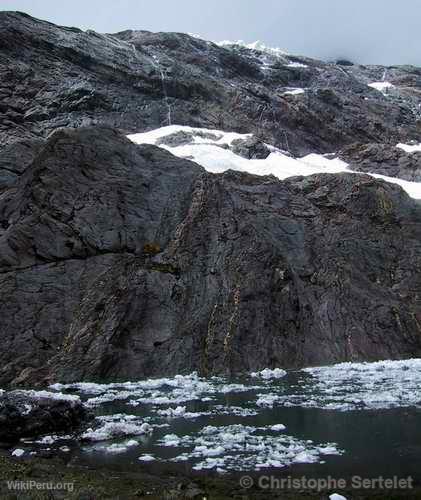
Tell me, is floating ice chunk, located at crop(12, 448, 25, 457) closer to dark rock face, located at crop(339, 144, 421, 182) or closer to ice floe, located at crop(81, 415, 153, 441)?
ice floe, located at crop(81, 415, 153, 441)

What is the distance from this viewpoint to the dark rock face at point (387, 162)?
8669cm

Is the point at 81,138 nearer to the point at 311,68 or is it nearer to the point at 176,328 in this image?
the point at 176,328

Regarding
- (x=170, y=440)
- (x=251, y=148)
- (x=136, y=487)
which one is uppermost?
(x=251, y=148)

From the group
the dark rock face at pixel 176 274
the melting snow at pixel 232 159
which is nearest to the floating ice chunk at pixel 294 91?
the melting snow at pixel 232 159

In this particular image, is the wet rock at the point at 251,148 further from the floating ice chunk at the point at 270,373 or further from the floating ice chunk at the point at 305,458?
the floating ice chunk at the point at 305,458

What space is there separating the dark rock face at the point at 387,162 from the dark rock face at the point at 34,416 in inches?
3060

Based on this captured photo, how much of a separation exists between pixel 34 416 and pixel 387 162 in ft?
268

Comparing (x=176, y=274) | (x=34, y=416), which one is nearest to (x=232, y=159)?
(x=176, y=274)

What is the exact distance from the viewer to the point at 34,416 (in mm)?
17547

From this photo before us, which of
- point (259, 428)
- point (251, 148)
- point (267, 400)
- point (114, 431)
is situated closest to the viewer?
point (259, 428)

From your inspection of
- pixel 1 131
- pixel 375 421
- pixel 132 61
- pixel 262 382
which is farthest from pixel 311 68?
Result: pixel 375 421

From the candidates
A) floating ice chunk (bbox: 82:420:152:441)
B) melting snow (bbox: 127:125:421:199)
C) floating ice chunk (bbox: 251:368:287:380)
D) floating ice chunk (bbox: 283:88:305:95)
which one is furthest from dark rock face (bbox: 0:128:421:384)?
floating ice chunk (bbox: 283:88:305:95)

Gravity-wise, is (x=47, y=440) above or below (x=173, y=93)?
below

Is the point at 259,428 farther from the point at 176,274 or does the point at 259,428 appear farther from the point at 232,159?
the point at 232,159
